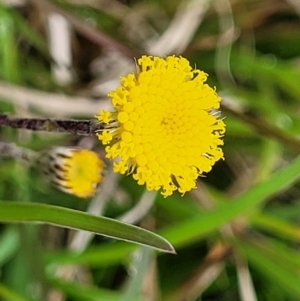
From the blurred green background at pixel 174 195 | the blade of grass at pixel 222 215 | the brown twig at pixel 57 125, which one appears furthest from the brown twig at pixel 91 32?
the brown twig at pixel 57 125

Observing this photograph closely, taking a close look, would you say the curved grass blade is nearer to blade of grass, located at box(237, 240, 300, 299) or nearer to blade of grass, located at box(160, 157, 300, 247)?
blade of grass, located at box(160, 157, 300, 247)

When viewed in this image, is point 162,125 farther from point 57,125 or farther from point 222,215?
point 222,215

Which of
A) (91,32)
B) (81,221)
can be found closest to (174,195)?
(91,32)

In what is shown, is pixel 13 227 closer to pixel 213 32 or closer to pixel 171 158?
pixel 171 158

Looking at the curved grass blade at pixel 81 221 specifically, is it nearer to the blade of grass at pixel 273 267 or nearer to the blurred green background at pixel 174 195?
the blurred green background at pixel 174 195

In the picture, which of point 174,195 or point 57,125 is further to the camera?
point 174,195

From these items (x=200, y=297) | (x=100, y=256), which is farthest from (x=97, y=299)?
(x=200, y=297)

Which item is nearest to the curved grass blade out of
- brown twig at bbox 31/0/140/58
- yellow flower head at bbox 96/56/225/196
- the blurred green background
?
yellow flower head at bbox 96/56/225/196
